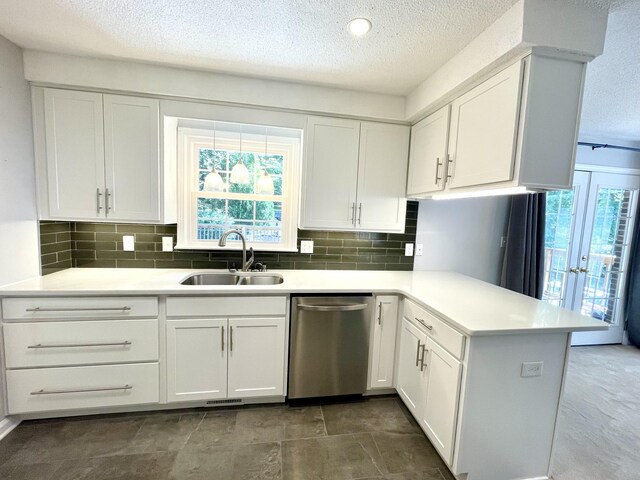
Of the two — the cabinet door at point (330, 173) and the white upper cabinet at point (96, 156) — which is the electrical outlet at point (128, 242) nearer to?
the white upper cabinet at point (96, 156)

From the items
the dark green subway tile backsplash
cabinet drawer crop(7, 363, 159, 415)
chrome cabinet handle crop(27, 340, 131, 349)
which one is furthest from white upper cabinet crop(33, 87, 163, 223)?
cabinet drawer crop(7, 363, 159, 415)

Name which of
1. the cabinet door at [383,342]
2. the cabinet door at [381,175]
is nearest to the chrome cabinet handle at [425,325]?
the cabinet door at [383,342]

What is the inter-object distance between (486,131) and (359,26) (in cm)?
89

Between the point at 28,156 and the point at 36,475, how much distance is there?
1896mm

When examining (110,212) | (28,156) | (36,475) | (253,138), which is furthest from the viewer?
(253,138)

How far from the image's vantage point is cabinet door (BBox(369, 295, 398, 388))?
2160 mm

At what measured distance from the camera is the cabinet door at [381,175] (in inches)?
94.7

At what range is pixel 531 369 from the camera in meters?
1.48

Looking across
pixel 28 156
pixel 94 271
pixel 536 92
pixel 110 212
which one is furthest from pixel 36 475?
pixel 536 92

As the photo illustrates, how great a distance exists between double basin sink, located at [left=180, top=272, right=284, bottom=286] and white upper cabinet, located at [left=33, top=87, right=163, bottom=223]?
1.96 ft

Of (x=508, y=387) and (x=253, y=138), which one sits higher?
(x=253, y=138)

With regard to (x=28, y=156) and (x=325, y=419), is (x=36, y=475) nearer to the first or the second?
(x=325, y=419)

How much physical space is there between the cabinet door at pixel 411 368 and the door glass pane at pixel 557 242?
2.21 metres

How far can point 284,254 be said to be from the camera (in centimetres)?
261
